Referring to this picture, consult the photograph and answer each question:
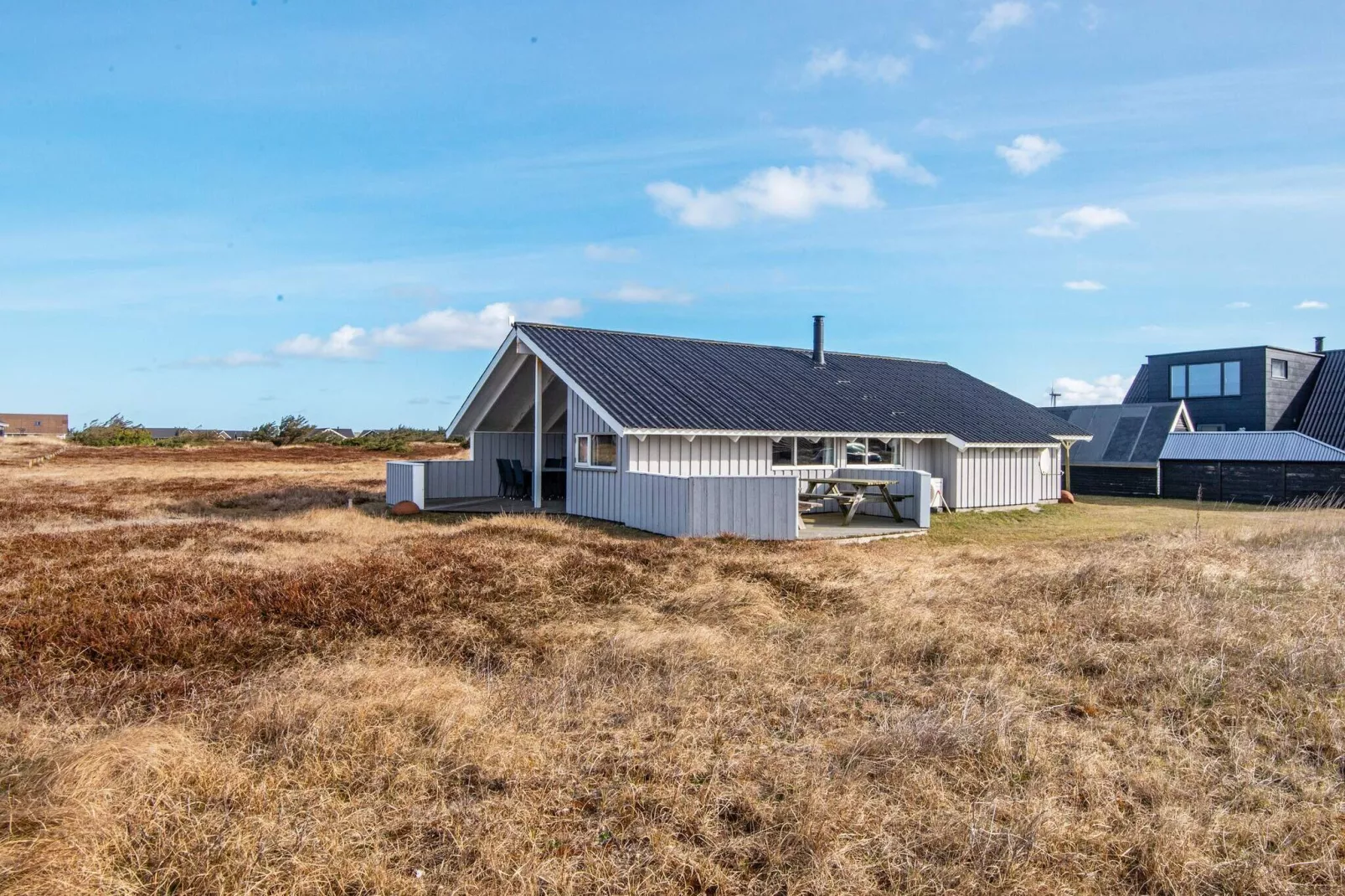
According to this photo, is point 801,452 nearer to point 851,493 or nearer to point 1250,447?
point 851,493

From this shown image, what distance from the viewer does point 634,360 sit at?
1986cm

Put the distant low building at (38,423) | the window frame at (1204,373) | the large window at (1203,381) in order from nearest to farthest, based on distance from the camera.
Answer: the window frame at (1204,373), the large window at (1203,381), the distant low building at (38,423)

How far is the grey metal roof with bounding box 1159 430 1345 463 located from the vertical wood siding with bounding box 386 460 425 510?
23.5 m

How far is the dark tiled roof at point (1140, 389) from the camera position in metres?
35.7


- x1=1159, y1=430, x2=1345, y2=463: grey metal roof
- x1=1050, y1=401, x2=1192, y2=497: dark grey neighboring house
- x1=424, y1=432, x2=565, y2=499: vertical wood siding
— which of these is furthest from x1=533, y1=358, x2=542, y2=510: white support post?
x1=1159, y1=430, x2=1345, y2=463: grey metal roof

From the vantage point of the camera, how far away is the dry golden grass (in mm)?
3762

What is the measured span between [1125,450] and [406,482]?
23607 mm

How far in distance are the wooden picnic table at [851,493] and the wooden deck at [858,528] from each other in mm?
216

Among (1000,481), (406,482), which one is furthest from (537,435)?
(1000,481)

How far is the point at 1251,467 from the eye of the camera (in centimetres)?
2534

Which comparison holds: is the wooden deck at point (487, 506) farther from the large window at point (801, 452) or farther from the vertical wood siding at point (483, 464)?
the large window at point (801, 452)

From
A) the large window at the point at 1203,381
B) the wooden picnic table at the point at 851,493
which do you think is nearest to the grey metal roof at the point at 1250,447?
the large window at the point at 1203,381

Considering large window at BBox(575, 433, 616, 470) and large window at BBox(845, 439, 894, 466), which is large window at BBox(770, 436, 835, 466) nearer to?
large window at BBox(845, 439, 894, 466)

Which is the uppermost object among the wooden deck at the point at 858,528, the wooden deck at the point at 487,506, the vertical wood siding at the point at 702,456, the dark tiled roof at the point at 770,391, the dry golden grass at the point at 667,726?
the dark tiled roof at the point at 770,391
